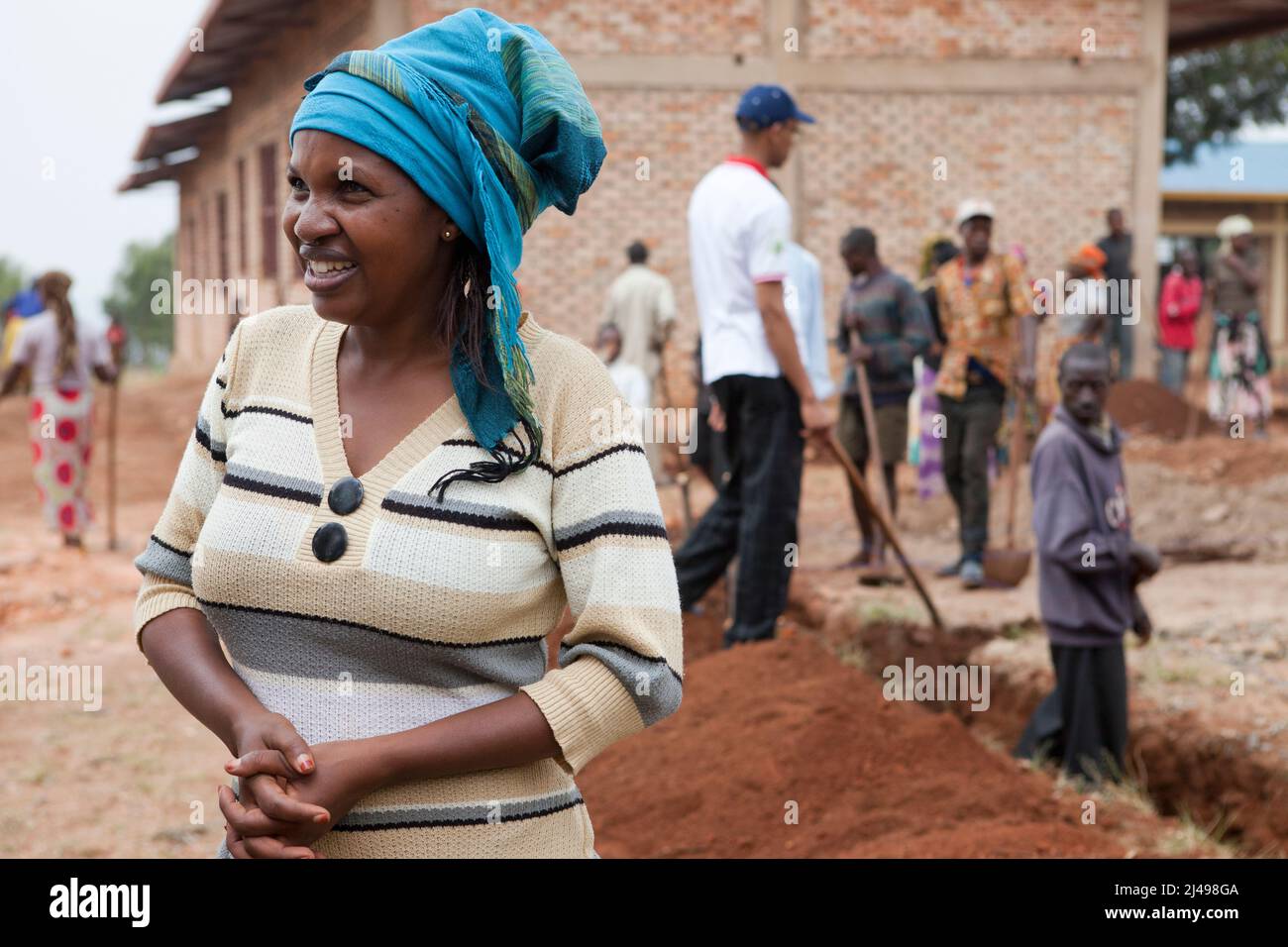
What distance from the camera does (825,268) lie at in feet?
43.3

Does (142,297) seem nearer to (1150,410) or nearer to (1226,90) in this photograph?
(1226,90)

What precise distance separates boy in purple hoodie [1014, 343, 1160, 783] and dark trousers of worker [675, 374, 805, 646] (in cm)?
91

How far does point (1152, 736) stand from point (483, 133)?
440 centimetres

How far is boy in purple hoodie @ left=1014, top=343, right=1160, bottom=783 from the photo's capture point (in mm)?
4605

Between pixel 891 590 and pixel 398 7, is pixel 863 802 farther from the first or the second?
pixel 398 7

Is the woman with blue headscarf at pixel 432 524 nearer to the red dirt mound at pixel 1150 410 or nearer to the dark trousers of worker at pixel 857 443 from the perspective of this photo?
the dark trousers of worker at pixel 857 443

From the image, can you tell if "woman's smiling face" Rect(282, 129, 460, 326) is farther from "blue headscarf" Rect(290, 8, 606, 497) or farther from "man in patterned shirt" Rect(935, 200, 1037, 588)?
"man in patterned shirt" Rect(935, 200, 1037, 588)

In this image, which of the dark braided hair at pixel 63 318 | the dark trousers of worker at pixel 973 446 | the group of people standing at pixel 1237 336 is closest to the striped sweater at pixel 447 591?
the dark trousers of worker at pixel 973 446

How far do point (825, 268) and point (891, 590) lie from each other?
6314 millimetres

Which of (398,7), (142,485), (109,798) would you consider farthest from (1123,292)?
(109,798)

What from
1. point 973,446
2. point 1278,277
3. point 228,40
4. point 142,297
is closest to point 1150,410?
point 973,446

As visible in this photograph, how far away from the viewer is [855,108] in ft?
43.4
